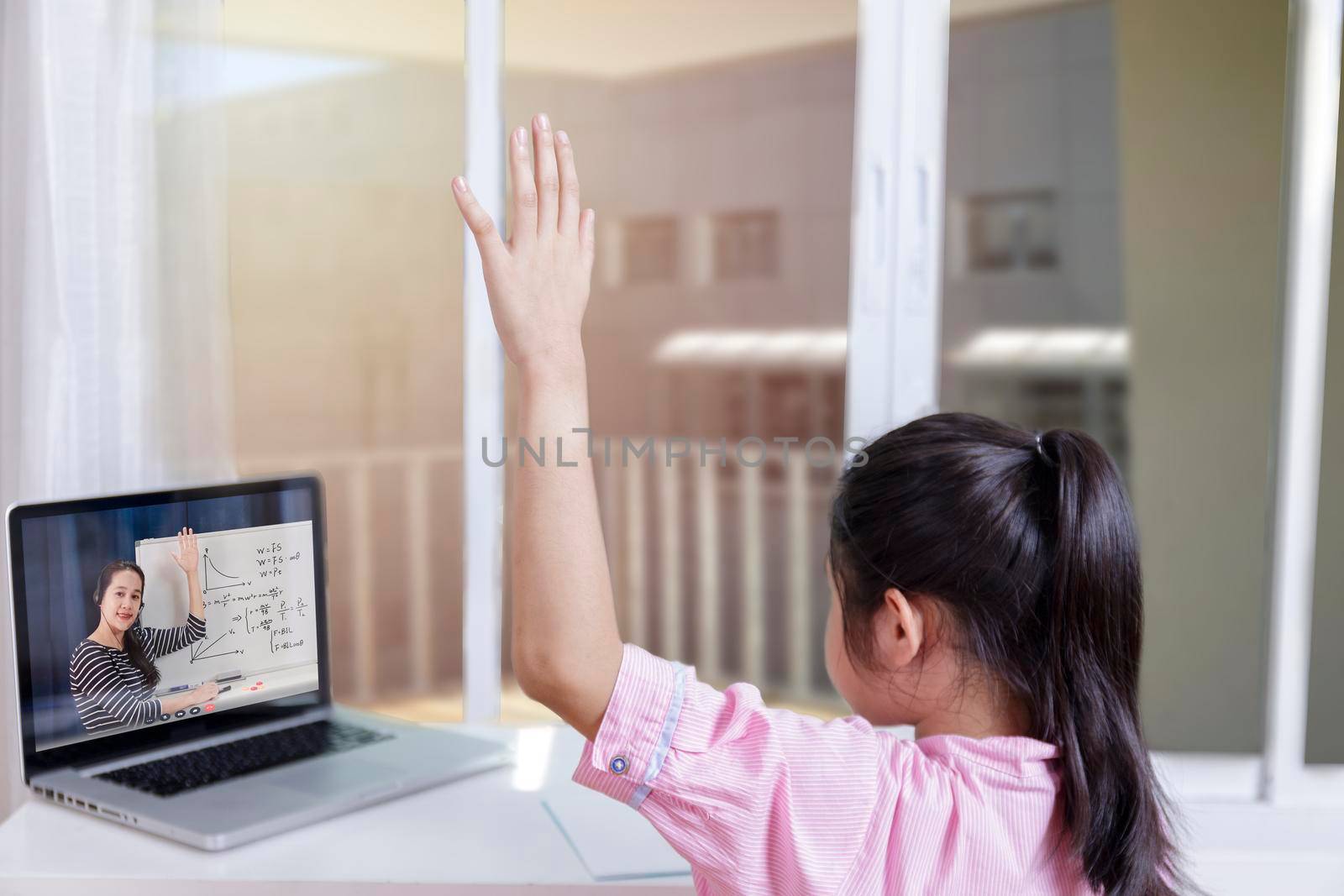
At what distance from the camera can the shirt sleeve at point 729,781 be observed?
→ 676 mm

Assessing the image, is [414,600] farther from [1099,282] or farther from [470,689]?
[1099,282]

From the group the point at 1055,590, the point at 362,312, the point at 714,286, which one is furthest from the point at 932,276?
the point at 362,312

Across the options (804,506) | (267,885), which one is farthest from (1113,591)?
(804,506)

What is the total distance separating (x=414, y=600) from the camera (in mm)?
3119

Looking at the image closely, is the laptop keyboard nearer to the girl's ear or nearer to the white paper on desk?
the white paper on desk

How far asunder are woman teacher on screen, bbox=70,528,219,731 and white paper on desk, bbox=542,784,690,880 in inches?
16.0

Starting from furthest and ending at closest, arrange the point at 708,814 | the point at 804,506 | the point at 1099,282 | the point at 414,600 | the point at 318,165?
the point at 1099,282
the point at 318,165
the point at 414,600
the point at 804,506
the point at 708,814

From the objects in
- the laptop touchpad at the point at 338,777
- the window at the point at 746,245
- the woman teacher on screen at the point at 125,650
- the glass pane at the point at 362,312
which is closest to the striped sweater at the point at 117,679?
the woman teacher on screen at the point at 125,650

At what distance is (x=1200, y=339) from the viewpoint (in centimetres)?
208

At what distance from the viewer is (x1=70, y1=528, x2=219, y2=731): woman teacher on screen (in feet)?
3.37

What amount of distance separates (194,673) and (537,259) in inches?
26.4

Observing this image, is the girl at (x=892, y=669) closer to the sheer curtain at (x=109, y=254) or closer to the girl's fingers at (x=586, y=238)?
the girl's fingers at (x=586, y=238)

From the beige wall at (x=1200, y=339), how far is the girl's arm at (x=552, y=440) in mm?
1632

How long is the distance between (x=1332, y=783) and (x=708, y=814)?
1.05 meters
